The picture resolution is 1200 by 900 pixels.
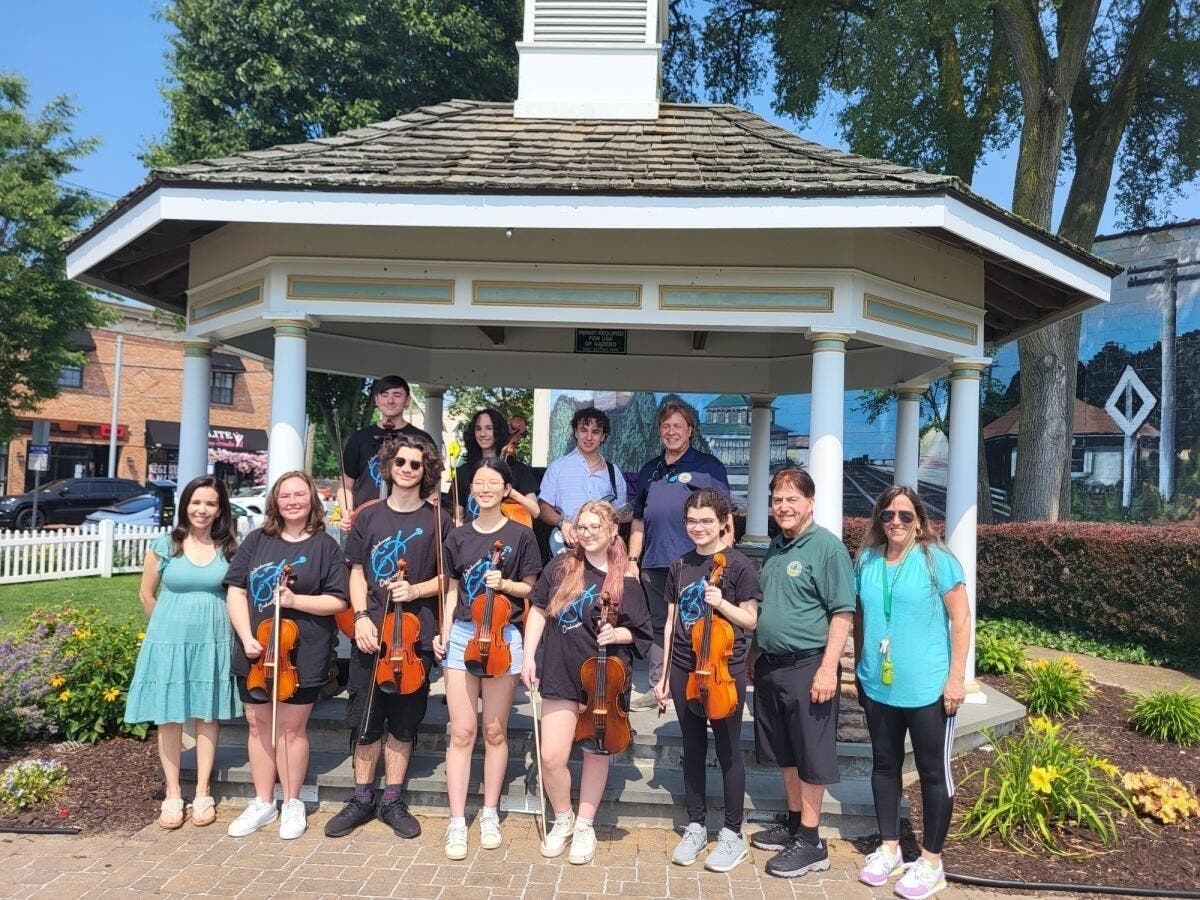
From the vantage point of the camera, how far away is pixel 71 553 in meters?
13.8

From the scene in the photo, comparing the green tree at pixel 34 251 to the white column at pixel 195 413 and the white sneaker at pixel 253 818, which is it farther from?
the white sneaker at pixel 253 818

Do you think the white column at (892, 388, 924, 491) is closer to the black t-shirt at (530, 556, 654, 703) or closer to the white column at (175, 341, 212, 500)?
the black t-shirt at (530, 556, 654, 703)

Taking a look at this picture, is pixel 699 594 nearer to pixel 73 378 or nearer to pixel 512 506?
pixel 512 506

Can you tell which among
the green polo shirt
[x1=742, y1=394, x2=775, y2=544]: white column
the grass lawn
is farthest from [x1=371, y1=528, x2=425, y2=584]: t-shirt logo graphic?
the grass lawn

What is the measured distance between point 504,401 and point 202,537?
14.4 meters

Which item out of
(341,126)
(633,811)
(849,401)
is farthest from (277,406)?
(849,401)

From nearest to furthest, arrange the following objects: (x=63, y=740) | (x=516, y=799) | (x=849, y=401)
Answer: (x=516, y=799) → (x=63, y=740) → (x=849, y=401)

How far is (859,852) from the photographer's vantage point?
4266 millimetres

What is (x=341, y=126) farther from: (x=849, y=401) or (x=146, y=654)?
(x=146, y=654)

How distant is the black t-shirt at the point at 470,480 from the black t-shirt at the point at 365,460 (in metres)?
0.48

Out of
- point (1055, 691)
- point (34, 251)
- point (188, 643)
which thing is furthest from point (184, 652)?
point (34, 251)

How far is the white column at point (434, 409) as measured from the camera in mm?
9516

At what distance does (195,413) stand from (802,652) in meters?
4.92

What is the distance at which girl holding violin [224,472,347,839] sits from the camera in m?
4.06
